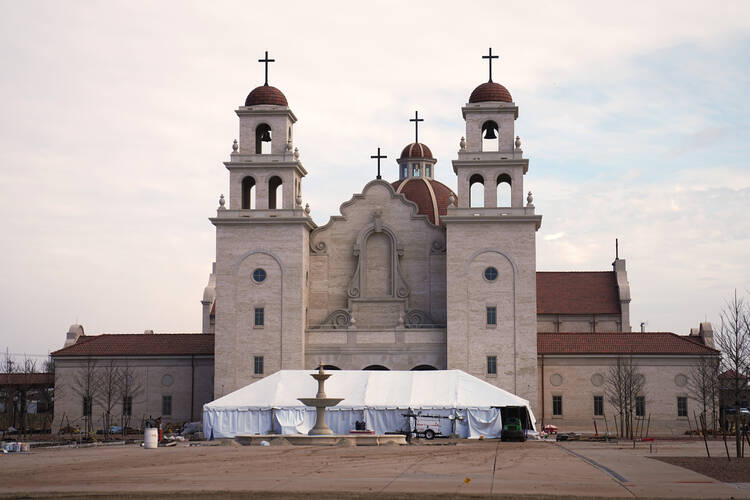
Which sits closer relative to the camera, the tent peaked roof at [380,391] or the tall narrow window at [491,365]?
the tent peaked roof at [380,391]

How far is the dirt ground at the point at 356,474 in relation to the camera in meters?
28.5

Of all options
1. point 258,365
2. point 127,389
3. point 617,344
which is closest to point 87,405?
point 127,389

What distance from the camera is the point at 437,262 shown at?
7650 cm

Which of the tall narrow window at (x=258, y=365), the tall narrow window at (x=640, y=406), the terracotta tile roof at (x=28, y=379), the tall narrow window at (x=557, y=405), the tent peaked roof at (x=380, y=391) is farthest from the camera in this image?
the terracotta tile roof at (x=28, y=379)

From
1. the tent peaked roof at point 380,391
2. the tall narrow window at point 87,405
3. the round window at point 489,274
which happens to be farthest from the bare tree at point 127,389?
the round window at point 489,274

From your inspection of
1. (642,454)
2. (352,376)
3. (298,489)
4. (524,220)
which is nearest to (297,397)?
(352,376)

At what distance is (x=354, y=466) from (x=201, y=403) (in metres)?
42.5

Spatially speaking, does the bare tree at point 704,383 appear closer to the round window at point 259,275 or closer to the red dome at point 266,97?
the round window at point 259,275

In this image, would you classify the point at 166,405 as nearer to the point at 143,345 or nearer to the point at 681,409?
the point at 143,345

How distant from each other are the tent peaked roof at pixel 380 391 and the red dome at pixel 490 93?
19.7m

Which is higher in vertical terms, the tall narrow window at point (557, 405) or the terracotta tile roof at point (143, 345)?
the terracotta tile roof at point (143, 345)

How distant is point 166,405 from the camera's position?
79250 mm

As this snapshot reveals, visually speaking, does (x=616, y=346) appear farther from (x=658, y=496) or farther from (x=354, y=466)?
(x=658, y=496)

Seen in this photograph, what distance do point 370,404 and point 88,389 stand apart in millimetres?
25061
